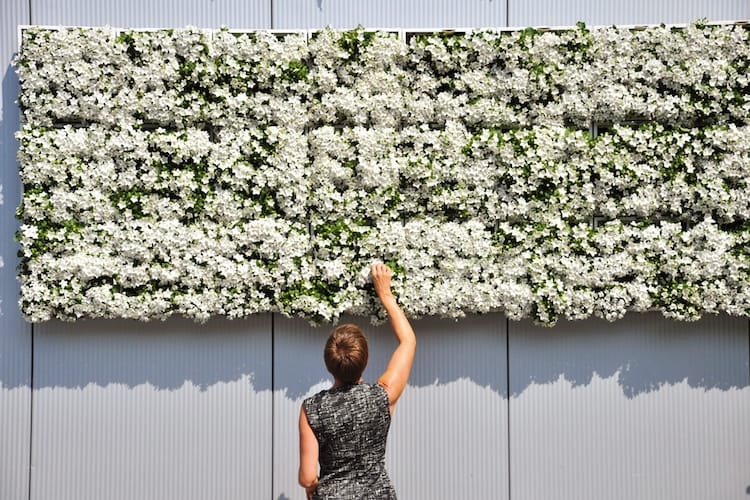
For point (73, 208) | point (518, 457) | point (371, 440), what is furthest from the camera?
point (518, 457)

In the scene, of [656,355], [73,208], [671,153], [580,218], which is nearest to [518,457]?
[656,355]

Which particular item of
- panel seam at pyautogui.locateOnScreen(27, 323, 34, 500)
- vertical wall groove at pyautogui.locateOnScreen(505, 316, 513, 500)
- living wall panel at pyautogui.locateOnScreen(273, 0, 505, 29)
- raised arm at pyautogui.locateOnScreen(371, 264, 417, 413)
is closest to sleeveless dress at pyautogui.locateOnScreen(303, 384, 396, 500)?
raised arm at pyautogui.locateOnScreen(371, 264, 417, 413)

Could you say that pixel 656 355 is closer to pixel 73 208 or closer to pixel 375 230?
pixel 375 230

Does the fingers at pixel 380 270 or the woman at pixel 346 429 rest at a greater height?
the fingers at pixel 380 270

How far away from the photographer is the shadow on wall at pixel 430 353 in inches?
167

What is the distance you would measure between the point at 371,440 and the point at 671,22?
3976 millimetres

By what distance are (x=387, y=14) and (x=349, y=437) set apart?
320 centimetres

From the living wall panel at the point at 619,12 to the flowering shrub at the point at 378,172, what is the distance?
0.88 feet

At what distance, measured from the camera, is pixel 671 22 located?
4.41m

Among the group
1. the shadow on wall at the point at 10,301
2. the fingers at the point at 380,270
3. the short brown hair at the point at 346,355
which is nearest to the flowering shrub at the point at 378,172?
the fingers at the point at 380,270

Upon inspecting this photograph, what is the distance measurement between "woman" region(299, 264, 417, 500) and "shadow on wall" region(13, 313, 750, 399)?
142cm

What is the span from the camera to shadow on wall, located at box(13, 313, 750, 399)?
4.25m

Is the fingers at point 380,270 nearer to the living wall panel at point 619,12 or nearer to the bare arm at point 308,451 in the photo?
the bare arm at point 308,451

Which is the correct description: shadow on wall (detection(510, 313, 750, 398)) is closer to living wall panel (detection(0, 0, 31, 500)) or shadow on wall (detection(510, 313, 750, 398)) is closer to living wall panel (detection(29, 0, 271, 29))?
living wall panel (detection(29, 0, 271, 29))
